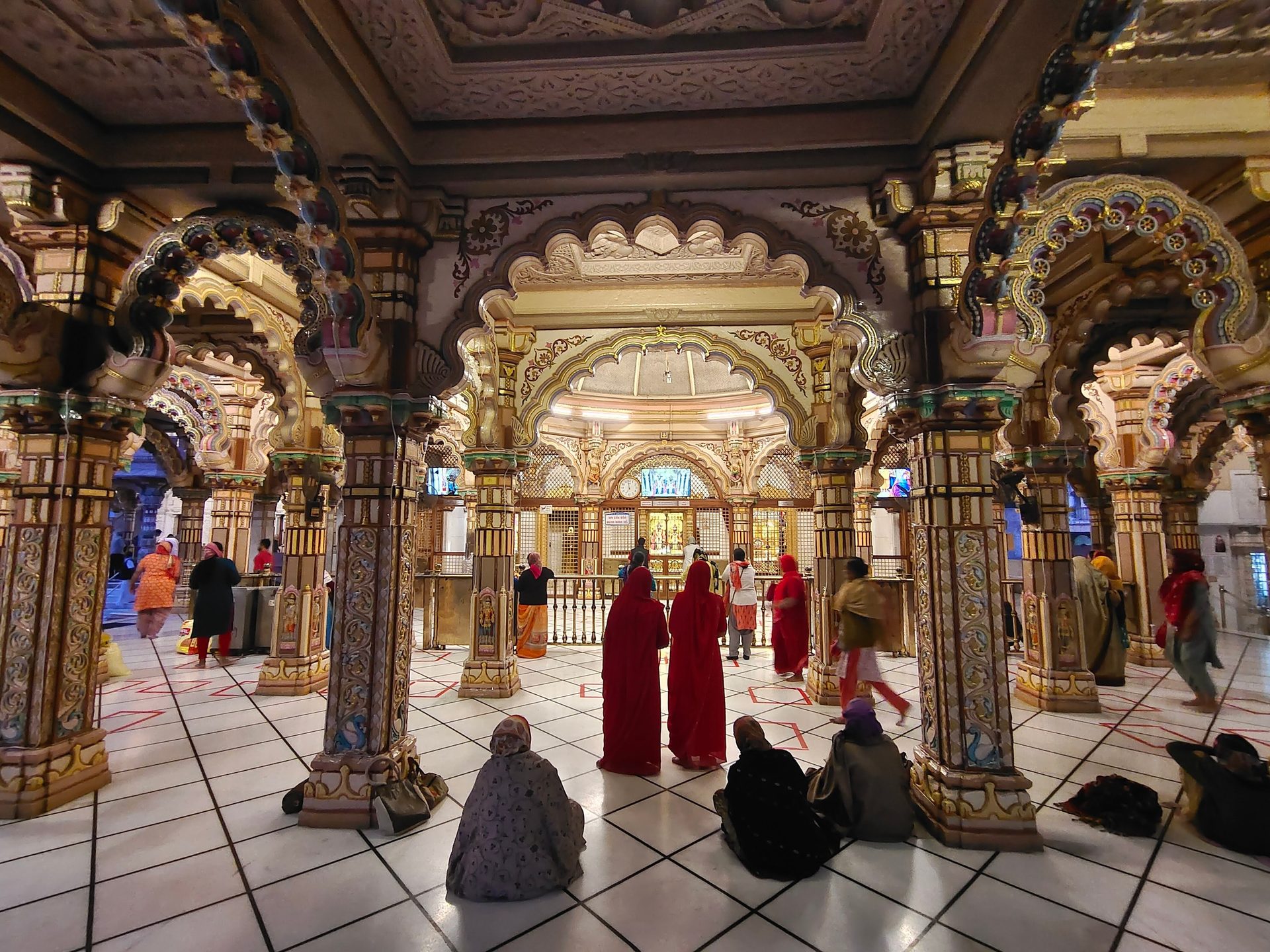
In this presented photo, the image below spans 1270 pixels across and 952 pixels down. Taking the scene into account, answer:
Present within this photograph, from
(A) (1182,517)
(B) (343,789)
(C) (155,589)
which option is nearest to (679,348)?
(B) (343,789)

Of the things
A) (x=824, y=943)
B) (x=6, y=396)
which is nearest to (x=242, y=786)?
(x=6, y=396)

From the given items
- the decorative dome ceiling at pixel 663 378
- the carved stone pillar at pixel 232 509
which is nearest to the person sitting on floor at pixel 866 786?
the decorative dome ceiling at pixel 663 378

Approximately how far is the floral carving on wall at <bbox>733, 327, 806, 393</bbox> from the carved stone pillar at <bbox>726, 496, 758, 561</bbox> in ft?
25.0

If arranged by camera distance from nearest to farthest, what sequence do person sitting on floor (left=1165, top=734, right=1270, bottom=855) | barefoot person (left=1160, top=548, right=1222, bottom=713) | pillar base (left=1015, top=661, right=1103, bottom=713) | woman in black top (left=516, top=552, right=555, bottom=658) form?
person sitting on floor (left=1165, top=734, right=1270, bottom=855) < barefoot person (left=1160, top=548, right=1222, bottom=713) < pillar base (left=1015, top=661, right=1103, bottom=713) < woman in black top (left=516, top=552, right=555, bottom=658)

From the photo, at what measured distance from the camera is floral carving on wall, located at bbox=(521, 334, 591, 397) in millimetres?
6824

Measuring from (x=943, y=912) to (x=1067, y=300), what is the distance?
5.69 metres

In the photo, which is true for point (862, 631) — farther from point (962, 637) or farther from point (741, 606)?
point (741, 606)

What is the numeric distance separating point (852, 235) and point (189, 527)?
12983mm

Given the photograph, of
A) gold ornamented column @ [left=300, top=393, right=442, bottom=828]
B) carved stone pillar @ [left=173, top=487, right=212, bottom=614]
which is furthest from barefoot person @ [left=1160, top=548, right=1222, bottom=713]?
carved stone pillar @ [left=173, top=487, right=212, bottom=614]

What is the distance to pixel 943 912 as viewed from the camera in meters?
2.47

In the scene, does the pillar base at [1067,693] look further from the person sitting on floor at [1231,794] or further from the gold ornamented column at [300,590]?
the gold ornamented column at [300,590]

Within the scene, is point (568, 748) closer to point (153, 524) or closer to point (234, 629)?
point (234, 629)

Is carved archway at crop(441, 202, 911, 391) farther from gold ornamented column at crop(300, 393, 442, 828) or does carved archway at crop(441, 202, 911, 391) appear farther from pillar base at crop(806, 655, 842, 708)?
pillar base at crop(806, 655, 842, 708)

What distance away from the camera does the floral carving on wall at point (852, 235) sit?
3.57m
